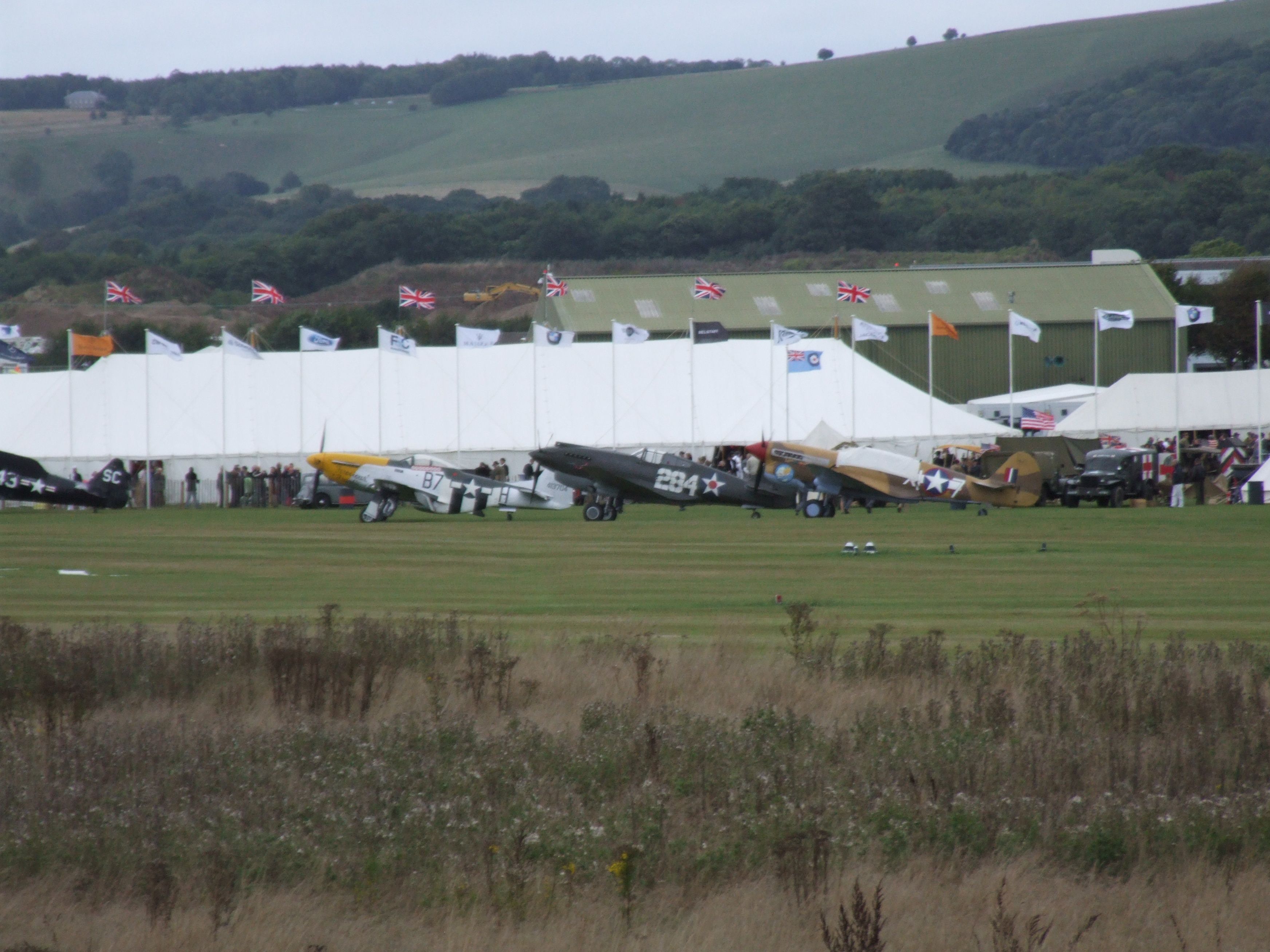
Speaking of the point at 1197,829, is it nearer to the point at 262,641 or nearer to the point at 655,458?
the point at 262,641

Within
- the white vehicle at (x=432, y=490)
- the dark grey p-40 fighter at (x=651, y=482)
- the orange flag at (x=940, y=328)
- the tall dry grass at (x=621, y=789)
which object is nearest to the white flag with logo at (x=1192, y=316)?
the orange flag at (x=940, y=328)

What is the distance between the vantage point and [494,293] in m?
98.9

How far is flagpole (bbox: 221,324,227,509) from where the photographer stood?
135 feet

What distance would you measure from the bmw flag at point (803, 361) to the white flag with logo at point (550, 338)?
280 inches

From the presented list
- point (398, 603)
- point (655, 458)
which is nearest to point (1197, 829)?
point (398, 603)

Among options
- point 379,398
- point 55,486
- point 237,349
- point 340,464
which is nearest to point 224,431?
point 237,349

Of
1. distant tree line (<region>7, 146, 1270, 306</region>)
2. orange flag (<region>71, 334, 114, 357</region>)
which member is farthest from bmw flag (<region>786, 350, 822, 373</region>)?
distant tree line (<region>7, 146, 1270, 306</region>)

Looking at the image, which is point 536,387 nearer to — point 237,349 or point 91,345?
point 237,349

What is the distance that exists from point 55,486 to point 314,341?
36.3 feet

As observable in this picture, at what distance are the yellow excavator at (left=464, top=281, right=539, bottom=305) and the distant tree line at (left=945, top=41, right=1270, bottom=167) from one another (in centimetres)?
9811

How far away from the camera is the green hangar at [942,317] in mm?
62531

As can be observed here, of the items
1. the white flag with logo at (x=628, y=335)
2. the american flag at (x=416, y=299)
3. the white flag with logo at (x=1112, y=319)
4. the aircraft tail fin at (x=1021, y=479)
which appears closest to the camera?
the aircraft tail fin at (x=1021, y=479)

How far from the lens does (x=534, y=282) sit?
115625 millimetres

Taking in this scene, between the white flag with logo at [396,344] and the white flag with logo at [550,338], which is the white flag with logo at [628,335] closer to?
the white flag with logo at [550,338]
